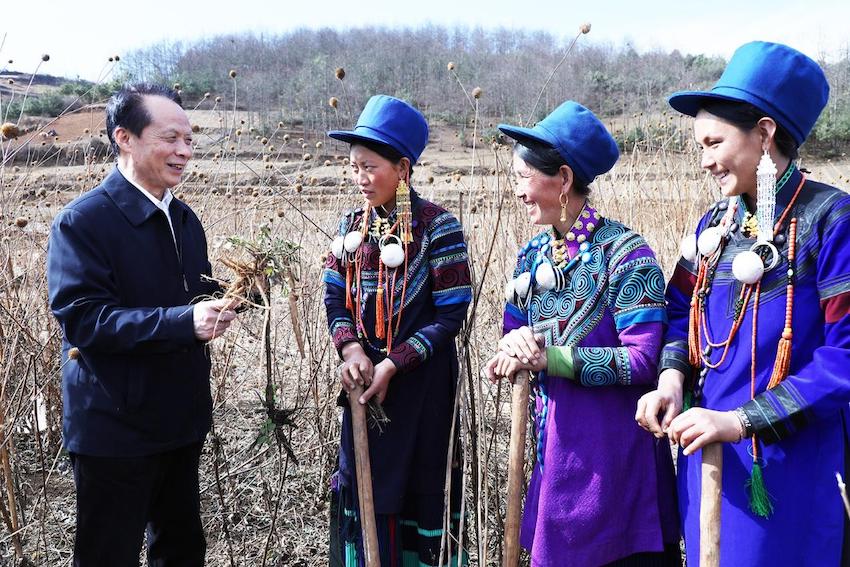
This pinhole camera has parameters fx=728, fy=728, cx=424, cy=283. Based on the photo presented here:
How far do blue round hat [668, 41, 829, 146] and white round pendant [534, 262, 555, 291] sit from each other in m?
0.57

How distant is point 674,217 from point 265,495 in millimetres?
3234

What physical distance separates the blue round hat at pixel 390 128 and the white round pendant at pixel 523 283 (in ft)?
1.93

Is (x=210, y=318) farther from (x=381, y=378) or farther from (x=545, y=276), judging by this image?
(x=545, y=276)

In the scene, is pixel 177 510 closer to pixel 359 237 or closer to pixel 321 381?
pixel 359 237

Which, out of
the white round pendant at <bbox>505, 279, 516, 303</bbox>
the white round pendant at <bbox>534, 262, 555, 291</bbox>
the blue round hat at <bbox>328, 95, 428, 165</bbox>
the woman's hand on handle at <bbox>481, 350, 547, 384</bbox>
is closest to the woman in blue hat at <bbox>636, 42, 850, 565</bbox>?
the woman's hand on handle at <bbox>481, 350, 547, 384</bbox>

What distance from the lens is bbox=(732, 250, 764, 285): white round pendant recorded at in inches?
62.8

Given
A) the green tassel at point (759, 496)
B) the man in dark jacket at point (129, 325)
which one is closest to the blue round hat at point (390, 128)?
the man in dark jacket at point (129, 325)

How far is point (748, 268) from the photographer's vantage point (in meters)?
1.60

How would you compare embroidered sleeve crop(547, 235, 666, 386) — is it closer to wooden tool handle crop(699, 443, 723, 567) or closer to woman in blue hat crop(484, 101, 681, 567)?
woman in blue hat crop(484, 101, 681, 567)

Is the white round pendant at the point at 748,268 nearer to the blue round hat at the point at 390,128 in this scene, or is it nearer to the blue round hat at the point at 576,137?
the blue round hat at the point at 576,137

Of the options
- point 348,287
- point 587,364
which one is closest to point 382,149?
point 348,287

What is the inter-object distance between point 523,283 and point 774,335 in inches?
26.1

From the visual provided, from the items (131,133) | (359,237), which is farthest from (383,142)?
(131,133)

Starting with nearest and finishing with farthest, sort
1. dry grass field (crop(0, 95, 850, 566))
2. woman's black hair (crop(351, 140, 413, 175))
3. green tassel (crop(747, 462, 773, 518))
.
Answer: green tassel (crop(747, 462, 773, 518)) < woman's black hair (crop(351, 140, 413, 175)) < dry grass field (crop(0, 95, 850, 566))
